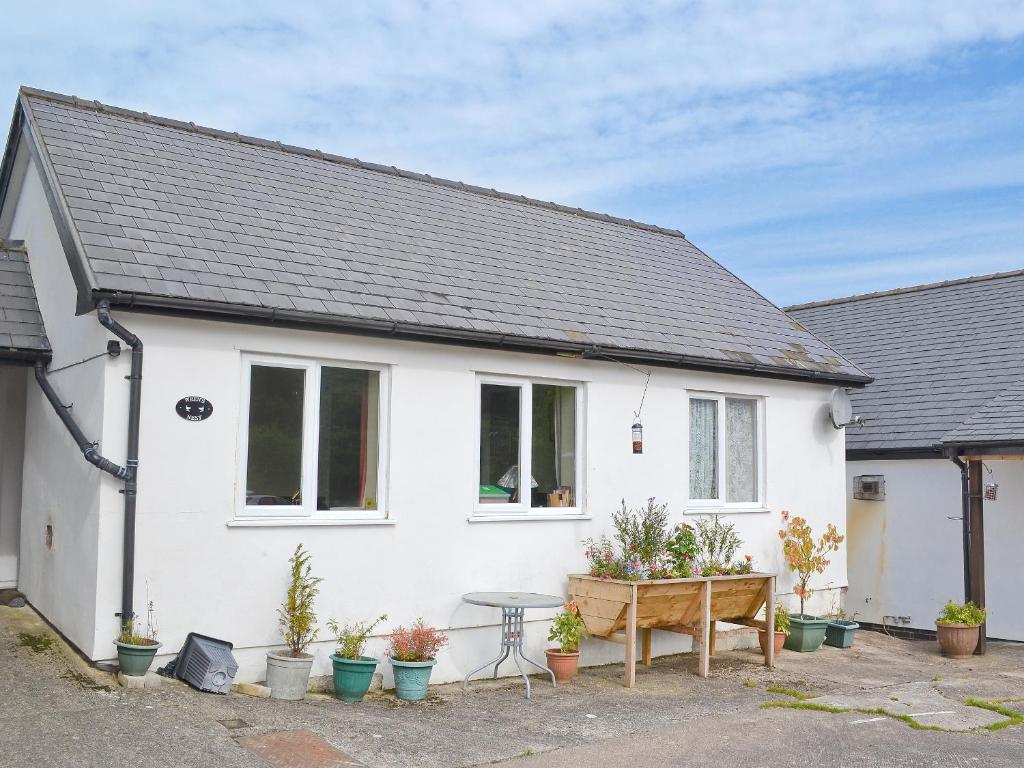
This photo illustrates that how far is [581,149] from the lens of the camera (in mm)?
15938

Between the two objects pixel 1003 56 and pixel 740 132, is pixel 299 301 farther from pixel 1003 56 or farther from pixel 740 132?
pixel 740 132

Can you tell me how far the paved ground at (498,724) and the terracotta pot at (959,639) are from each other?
1.89 metres

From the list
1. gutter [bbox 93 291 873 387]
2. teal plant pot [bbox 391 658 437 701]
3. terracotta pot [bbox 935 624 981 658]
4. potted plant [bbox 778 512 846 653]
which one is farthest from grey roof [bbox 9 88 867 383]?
terracotta pot [bbox 935 624 981 658]

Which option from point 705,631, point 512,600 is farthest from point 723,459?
point 512,600

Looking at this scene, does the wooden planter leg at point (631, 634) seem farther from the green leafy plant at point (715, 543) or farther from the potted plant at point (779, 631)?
the potted plant at point (779, 631)

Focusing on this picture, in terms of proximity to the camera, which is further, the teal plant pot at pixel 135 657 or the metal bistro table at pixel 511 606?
the metal bistro table at pixel 511 606

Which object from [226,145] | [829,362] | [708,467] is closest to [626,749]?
[708,467]

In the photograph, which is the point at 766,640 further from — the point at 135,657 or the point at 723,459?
the point at 135,657

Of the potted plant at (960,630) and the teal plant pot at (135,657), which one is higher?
the teal plant pot at (135,657)

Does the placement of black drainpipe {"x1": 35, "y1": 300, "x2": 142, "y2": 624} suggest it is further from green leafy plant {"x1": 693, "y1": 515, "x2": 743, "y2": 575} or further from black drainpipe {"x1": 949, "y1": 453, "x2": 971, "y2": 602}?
black drainpipe {"x1": 949, "y1": 453, "x2": 971, "y2": 602}

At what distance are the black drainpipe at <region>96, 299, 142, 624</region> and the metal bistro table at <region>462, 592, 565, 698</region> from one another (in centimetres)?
310

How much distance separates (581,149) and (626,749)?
33.8 ft

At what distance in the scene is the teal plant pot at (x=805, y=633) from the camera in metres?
12.8

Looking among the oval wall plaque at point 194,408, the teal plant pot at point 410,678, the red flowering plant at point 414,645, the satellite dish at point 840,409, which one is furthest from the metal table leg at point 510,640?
the satellite dish at point 840,409
